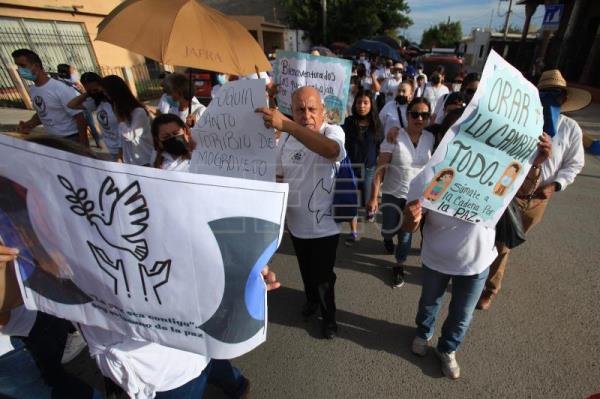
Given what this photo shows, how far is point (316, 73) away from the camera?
3305 mm

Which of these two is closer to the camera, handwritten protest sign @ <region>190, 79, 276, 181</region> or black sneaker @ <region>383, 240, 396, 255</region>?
handwritten protest sign @ <region>190, 79, 276, 181</region>

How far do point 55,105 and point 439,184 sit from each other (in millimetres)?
4788

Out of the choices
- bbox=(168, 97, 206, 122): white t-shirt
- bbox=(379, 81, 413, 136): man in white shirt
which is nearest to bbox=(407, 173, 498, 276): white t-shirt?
bbox=(379, 81, 413, 136): man in white shirt

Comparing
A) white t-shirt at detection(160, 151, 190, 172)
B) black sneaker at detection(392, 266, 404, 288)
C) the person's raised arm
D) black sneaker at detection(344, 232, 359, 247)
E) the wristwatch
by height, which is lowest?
black sneaker at detection(344, 232, 359, 247)

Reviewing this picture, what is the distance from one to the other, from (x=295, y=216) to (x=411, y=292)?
1565 millimetres

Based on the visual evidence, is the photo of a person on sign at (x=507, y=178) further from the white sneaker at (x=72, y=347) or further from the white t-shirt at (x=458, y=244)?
the white sneaker at (x=72, y=347)

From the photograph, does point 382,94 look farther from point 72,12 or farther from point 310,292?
point 72,12

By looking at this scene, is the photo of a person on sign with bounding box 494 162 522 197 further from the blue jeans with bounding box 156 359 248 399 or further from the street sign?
the street sign

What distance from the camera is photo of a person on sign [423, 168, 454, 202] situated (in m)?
1.34

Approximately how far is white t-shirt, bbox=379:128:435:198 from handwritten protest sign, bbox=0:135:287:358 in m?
2.00

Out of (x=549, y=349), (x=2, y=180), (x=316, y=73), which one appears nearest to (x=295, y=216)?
(x=2, y=180)

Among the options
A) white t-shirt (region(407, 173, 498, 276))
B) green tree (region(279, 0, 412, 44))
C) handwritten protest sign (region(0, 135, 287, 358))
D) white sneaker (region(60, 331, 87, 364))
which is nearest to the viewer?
handwritten protest sign (region(0, 135, 287, 358))

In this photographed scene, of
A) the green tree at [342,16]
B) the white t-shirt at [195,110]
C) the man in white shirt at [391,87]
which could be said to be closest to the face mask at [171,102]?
the white t-shirt at [195,110]

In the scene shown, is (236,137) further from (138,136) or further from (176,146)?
(138,136)
